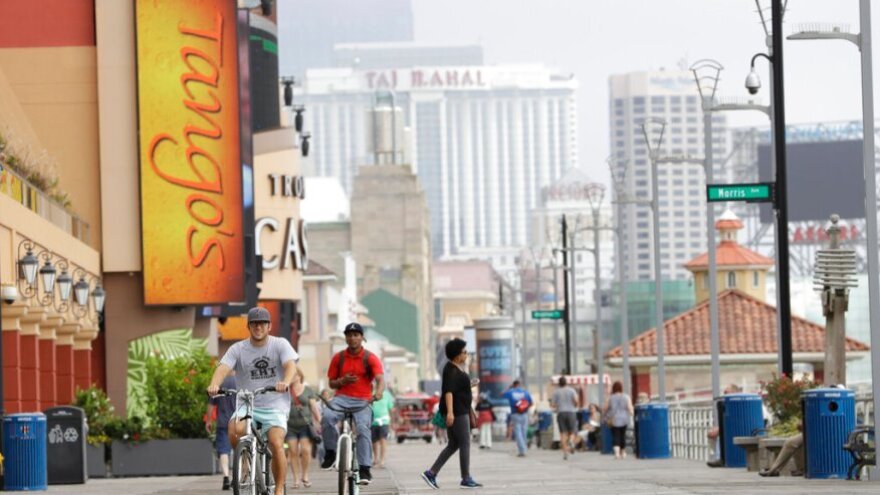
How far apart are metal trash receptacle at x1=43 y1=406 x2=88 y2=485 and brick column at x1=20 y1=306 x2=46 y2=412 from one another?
511 centimetres

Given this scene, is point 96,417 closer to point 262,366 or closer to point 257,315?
point 262,366

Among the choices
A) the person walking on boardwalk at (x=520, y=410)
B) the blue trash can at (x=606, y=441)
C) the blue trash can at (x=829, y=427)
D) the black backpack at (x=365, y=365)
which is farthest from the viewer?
the blue trash can at (x=606, y=441)

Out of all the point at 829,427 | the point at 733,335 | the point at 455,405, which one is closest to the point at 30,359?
the point at 455,405

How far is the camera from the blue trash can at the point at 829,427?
87.4ft

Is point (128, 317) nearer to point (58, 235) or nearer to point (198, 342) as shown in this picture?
point (198, 342)

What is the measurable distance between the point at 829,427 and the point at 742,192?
6.90 metres

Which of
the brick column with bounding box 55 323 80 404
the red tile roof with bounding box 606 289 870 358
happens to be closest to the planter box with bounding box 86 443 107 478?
the brick column with bounding box 55 323 80 404

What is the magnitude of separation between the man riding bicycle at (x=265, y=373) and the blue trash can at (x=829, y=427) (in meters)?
9.12

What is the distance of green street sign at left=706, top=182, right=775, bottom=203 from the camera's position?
32.8 metres

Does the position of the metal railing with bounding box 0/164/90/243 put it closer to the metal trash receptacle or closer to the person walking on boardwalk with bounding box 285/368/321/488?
the metal trash receptacle

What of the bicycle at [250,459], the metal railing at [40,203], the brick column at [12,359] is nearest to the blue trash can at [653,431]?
the metal railing at [40,203]

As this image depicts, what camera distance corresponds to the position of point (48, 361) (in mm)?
44000

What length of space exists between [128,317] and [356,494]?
1157 inches

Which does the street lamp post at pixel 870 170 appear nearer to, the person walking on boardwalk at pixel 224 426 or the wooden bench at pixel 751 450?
the wooden bench at pixel 751 450
